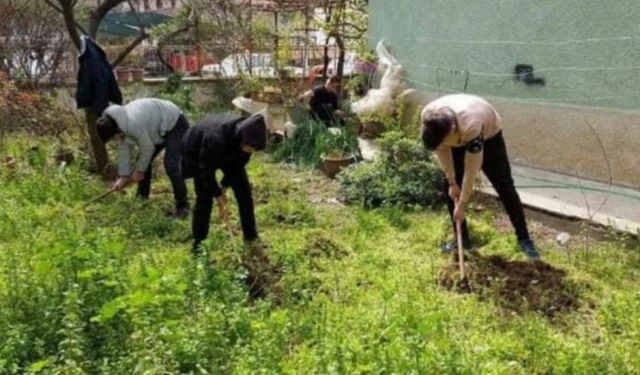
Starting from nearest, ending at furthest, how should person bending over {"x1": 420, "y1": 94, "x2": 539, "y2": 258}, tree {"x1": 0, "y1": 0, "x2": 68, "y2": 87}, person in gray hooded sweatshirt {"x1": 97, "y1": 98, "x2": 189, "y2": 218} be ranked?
person bending over {"x1": 420, "y1": 94, "x2": 539, "y2": 258}, person in gray hooded sweatshirt {"x1": 97, "y1": 98, "x2": 189, "y2": 218}, tree {"x1": 0, "y1": 0, "x2": 68, "y2": 87}

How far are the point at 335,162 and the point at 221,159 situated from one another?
3441 millimetres

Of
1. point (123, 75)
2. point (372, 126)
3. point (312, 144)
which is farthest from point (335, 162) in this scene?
point (123, 75)

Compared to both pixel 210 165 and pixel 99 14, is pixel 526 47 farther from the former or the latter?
pixel 99 14

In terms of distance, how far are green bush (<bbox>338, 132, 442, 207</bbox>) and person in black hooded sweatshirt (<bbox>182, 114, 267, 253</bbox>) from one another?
1.78 m

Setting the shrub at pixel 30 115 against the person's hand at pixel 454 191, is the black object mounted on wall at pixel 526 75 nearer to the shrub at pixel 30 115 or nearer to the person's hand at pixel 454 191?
the person's hand at pixel 454 191

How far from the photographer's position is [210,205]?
5137 mm

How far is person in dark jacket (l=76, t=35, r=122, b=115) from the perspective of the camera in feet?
24.0

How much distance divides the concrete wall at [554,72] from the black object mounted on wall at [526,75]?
0.04 feet

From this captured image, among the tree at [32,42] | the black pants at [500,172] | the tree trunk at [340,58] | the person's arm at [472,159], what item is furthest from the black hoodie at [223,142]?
the tree at [32,42]

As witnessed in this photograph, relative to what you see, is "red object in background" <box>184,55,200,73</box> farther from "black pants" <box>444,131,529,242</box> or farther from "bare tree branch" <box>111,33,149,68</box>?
"black pants" <box>444,131,529,242</box>

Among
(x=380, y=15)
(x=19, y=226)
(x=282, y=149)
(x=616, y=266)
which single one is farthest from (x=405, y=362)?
(x=380, y=15)

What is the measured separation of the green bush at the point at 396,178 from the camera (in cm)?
Answer: 670

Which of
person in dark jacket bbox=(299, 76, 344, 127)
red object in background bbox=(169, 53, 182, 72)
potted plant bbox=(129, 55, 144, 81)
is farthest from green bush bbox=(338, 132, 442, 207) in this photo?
red object in background bbox=(169, 53, 182, 72)

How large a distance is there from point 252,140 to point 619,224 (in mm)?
3160
